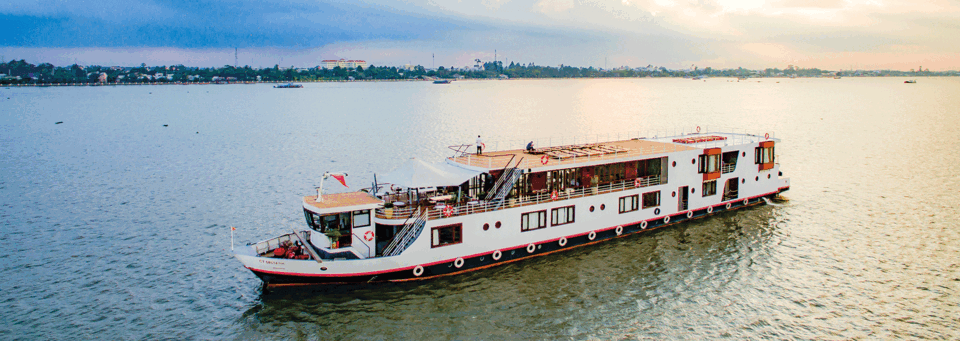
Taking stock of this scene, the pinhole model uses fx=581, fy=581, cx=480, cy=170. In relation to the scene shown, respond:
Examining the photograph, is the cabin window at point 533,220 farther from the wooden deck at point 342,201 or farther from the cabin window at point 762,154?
the cabin window at point 762,154

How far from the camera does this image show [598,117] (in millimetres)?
131000

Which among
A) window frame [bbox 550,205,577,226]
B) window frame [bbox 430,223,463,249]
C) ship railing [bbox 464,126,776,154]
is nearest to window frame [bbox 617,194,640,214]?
window frame [bbox 550,205,577,226]

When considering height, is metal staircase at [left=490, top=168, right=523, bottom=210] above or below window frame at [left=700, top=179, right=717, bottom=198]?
above

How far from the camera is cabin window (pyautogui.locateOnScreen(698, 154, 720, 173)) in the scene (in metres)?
40.5

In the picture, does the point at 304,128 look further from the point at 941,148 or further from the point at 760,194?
the point at 941,148

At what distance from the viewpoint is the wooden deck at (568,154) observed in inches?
1341

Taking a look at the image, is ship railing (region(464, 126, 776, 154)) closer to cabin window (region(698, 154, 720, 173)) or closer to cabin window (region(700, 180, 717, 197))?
cabin window (region(700, 180, 717, 197))

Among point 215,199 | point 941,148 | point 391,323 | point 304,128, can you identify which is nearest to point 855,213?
point 391,323

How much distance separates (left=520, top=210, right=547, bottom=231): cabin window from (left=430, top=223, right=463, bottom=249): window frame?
3945 mm

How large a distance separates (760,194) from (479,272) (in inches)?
1047

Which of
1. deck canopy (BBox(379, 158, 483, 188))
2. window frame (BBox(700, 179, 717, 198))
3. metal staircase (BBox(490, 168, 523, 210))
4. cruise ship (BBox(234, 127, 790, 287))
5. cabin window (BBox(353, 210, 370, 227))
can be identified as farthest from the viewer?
window frame (BBox(700, 179, 717, 198))

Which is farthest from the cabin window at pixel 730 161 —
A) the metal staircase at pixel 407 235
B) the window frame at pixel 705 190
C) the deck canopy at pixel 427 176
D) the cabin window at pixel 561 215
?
the metal staircase at pixel 407 235

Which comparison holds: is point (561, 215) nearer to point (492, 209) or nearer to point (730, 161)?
point (492, 209)

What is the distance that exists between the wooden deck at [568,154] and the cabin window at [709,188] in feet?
9.82
